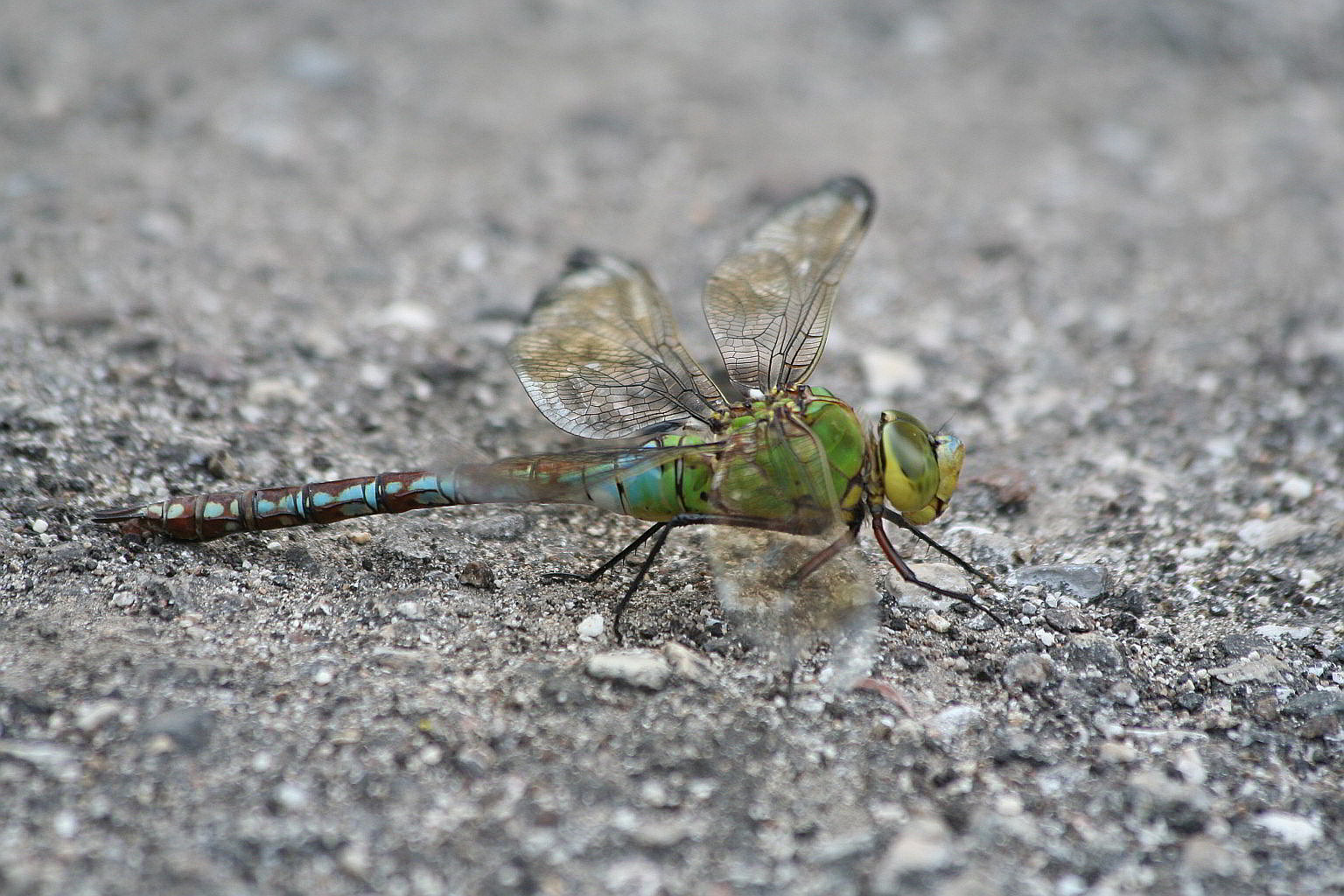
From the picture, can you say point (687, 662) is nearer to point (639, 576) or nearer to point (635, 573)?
point (639, 576)

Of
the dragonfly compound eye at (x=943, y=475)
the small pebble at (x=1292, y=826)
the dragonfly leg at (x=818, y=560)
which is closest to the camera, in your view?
the small pebble at (x=1292, y=826)

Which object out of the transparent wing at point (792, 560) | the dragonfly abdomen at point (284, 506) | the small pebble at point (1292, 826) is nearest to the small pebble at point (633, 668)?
the transparent wing at point (792, 560)

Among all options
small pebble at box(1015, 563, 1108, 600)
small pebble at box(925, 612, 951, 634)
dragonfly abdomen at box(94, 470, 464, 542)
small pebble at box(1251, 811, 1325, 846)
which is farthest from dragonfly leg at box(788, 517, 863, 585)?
small pebble at box(1251, 811, 1325, 846)

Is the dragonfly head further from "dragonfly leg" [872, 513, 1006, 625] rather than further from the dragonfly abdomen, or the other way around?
the dragonfly abdomen

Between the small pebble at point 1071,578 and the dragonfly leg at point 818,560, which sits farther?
the small pebble at point 1071,578

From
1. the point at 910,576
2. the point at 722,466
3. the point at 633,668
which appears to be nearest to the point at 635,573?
the point at 722,466

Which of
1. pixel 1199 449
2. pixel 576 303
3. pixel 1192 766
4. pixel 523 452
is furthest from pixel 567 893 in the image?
pixel 1199 449

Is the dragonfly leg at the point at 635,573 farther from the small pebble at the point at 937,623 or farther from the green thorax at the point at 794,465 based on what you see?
the small pebble at the point at 937,623
